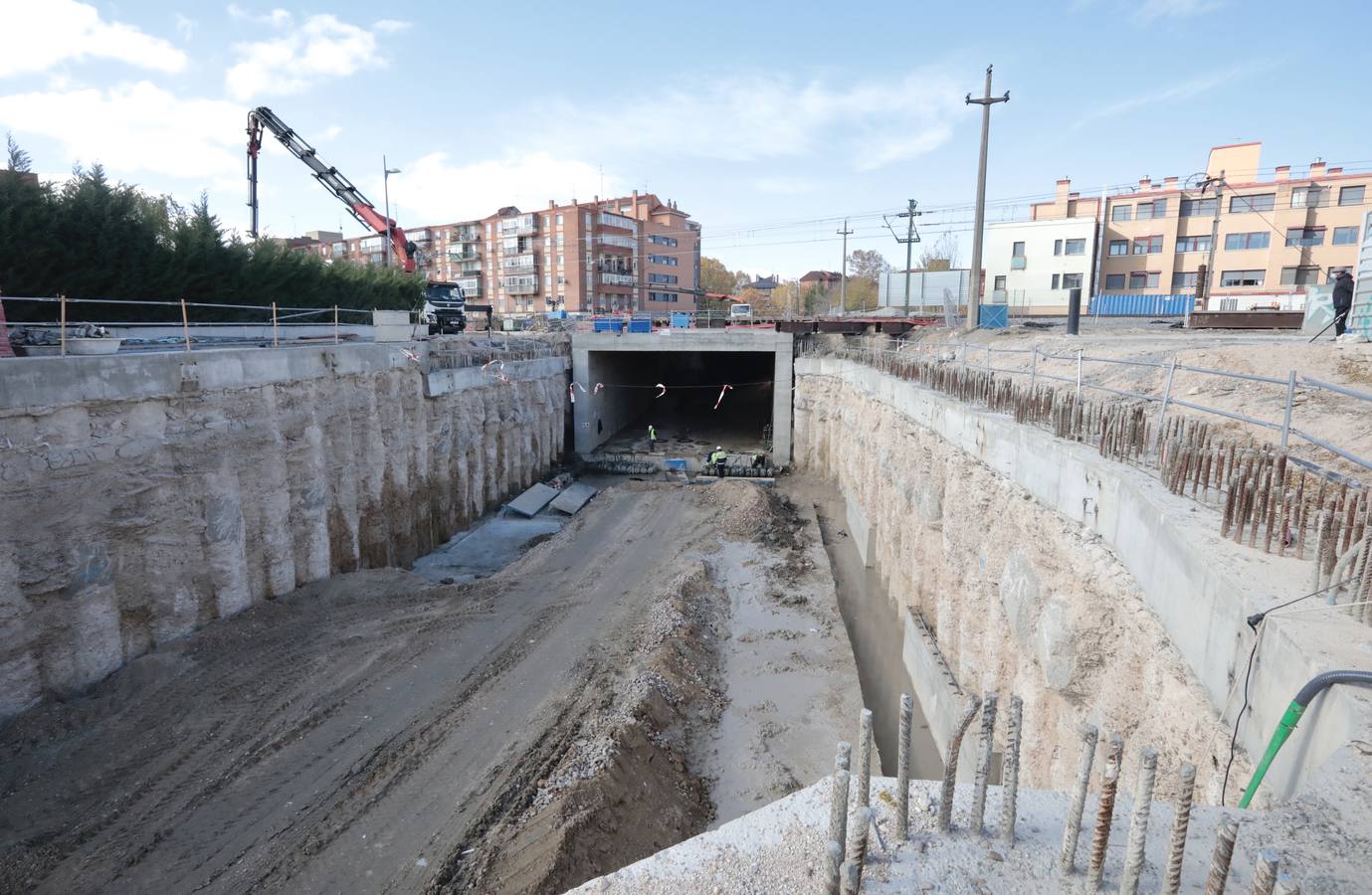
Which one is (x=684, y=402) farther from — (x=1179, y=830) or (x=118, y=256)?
(x=1179, y=830)

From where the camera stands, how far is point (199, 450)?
12.8 metres

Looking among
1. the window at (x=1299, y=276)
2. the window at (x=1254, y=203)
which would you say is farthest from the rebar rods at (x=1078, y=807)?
the window at (x=1254, y=203)

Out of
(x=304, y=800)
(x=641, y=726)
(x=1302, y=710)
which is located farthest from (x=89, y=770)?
(x=1302, y=710)

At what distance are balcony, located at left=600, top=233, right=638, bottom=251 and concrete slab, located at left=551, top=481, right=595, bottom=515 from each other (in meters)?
51.4

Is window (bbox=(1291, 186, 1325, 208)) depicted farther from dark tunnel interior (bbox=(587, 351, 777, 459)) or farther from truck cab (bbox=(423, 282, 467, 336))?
truck cab (bbox=(423, 282, 467, 336))

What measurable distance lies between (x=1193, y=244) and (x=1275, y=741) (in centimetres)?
5774

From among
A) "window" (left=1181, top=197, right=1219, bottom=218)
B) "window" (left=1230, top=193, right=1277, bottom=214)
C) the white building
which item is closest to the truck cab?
the white building

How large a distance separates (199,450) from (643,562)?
1039 centimetres

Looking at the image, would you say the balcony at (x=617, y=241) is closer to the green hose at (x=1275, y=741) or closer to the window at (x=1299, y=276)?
the window at (x=1299, y=276)

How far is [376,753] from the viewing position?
9.89m

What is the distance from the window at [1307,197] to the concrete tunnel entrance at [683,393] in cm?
3591

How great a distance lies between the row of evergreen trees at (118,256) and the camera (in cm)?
1894

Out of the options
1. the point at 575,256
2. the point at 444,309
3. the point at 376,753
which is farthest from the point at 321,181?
the point at 575,256

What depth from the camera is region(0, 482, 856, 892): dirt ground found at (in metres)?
7.90
